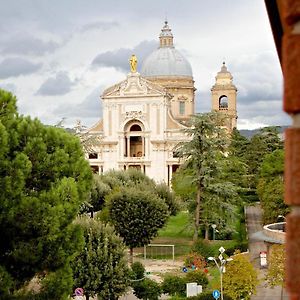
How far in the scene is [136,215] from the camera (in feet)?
121

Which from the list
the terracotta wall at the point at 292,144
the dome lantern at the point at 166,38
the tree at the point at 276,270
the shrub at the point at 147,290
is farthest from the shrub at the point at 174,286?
the dome lantern at the point at 166,38

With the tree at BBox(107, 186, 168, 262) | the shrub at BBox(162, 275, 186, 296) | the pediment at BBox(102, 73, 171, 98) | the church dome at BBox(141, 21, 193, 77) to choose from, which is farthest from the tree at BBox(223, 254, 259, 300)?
the church dome at BBox(141, 21, 193, 77)

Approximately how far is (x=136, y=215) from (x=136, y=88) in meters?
34.9

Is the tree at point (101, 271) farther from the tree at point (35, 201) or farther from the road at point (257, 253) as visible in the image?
the tree at point (35, 201)

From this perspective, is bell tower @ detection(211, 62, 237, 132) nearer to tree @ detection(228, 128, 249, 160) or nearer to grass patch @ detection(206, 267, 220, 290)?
tree @ detection(228, 128, 249, 160)

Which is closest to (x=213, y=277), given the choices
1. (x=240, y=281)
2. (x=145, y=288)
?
(x=145, y=288)

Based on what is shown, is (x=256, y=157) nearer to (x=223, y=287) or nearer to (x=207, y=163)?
(x=207, y=163)

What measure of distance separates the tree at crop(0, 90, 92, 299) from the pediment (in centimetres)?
5211

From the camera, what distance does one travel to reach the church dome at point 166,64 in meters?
82.7

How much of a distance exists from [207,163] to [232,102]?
47200 millimetres

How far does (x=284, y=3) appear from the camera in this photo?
1.35 metres

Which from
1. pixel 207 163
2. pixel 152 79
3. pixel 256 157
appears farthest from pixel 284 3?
pixel 152 79

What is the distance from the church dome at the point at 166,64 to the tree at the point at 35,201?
65211 mm

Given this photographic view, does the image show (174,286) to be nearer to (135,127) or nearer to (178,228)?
(178,228)
